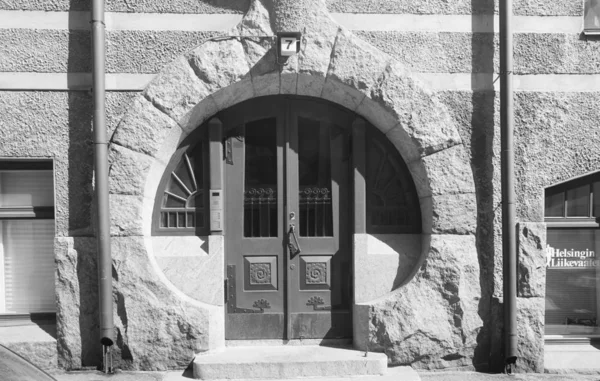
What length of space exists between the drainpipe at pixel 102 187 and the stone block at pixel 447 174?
309 cm

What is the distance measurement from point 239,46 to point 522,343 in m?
4.00

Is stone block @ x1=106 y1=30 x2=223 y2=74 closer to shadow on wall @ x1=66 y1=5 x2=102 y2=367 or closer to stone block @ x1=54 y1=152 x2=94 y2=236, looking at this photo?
shadow on wall @ x1=66 y1=5 x2=102 y2=367

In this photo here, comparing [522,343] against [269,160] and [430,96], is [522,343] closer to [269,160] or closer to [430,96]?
[430,96]

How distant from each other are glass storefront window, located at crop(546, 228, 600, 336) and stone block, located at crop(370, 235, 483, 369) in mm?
1102

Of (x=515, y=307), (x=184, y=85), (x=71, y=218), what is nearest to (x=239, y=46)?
(x=184, y=85)

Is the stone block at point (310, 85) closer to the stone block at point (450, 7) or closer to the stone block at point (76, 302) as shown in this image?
the stone block at point (450, 7)

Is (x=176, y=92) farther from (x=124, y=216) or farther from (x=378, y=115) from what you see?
(x=378, y=115)

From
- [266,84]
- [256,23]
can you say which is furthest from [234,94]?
[256,23]

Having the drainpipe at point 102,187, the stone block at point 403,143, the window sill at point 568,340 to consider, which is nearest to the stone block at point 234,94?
the drainpipe at point 102,187

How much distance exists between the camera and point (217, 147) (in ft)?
16.6

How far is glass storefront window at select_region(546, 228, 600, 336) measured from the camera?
17.5ft

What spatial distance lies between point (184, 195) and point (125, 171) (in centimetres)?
66

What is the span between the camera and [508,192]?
15.9ft

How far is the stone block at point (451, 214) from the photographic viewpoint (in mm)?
4867
